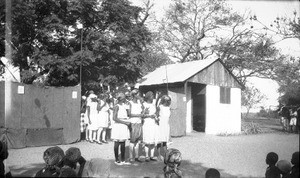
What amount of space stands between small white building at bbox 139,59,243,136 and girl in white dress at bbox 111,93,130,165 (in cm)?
759

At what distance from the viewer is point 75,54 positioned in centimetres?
1354

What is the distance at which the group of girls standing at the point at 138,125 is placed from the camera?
653 cm

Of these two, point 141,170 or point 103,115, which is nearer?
point 141,170

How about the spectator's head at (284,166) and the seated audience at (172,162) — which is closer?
the spectator's head at (284,166)

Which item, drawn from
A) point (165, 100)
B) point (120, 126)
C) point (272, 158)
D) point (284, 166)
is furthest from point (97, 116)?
point (284, 166)

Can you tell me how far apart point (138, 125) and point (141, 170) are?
1.19m

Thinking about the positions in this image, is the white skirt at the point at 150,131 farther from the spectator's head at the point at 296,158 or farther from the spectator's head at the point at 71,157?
the spectator's head at the point at 296,158

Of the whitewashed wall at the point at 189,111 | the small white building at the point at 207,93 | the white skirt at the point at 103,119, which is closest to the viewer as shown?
the white skirt at the point at 103,119

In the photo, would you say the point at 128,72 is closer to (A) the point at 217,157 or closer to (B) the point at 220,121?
(B) the point at 220,121

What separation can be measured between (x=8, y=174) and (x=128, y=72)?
1274 cm

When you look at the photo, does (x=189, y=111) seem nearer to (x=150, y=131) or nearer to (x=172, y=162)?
(x=150, y=131)

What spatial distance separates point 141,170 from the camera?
6066 mm

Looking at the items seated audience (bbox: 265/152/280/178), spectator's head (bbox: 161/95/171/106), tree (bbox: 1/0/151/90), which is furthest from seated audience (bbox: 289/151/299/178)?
tree (bbox: 1/0/151/90)

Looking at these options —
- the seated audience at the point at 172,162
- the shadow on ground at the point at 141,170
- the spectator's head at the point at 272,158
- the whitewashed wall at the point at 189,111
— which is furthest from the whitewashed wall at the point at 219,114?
the spectator's head at the point at 272,158
